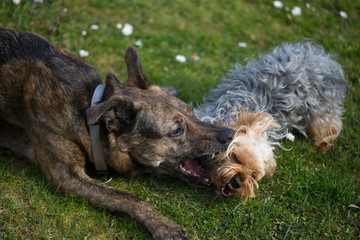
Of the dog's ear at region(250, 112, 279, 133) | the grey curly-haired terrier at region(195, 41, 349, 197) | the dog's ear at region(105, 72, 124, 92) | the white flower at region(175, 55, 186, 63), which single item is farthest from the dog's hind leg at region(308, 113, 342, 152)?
the dog's ear at region(105, 72, 124, 92)

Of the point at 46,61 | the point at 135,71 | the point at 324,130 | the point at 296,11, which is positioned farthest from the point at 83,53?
the point at 296,11

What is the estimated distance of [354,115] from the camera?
529 centimetres

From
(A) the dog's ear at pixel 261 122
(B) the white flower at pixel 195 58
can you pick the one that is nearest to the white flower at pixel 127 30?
(B) the white flower at pixel 195 58

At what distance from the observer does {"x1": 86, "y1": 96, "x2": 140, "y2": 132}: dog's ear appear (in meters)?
3.14

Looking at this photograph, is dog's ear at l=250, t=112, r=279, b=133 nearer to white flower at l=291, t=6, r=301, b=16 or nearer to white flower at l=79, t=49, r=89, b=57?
white flower at l=79, t=49, r=89, b=57

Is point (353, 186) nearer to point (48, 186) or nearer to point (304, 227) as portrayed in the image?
point (304, 227)

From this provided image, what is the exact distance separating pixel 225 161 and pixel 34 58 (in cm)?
255

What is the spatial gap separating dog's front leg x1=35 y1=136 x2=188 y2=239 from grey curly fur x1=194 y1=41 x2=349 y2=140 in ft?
4.89

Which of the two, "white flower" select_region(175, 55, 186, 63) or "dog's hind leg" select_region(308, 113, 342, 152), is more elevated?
"white flower" select_region(175, 55, 186, 63)

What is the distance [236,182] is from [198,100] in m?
2.10

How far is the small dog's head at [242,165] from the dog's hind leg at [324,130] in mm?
1231

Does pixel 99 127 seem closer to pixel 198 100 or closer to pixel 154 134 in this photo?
pixel 154 134

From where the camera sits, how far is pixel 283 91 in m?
4.38

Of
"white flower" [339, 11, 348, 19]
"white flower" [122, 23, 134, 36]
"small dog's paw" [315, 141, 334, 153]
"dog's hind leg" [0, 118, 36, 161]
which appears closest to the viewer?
"dog's hind leg" [0, 118, 36, 161]
